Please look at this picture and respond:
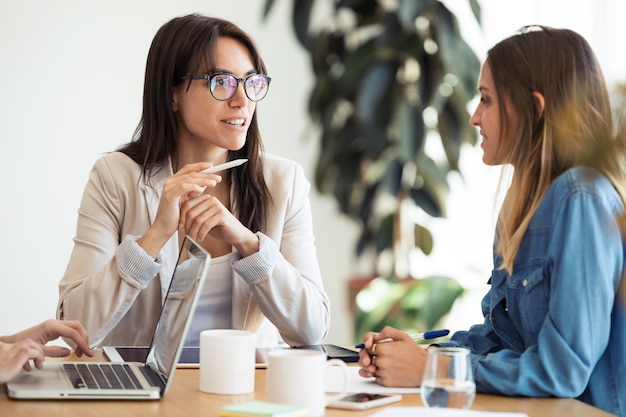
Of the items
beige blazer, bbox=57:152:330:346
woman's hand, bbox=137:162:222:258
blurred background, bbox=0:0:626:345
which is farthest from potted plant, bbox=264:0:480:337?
woman's hand, bbox=137:162:222:258

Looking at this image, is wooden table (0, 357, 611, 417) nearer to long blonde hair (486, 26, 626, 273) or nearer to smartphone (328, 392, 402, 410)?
smartphone (328, 392, 402, 410)

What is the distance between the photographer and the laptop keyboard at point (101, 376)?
1.21m

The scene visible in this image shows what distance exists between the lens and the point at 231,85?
76.8 inches

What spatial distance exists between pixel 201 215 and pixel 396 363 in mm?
643

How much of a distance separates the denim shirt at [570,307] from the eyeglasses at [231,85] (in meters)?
0.87

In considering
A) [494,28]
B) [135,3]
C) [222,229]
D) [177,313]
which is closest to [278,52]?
Result: [135,3]

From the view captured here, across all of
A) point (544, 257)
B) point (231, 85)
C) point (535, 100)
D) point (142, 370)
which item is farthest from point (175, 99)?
point (544, 257)

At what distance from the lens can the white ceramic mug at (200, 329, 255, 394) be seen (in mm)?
1207

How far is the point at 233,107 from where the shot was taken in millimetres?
1940

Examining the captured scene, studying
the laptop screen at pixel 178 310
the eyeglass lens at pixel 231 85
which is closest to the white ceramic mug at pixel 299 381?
the laptop screen at pixel 178 310

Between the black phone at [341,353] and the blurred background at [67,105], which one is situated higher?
the blurred background at [67,105]

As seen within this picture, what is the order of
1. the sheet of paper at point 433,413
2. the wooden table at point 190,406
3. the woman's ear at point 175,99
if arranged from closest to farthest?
the sheet of paper at point 433,413 < the wooden table at point 190,406 < the woman's ear at point 175,99

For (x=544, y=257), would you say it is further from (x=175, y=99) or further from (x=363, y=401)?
(x=175, y=99)

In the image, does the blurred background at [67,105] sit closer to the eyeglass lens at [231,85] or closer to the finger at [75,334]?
the eyeglass lens at [231,85]
